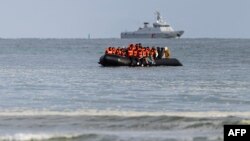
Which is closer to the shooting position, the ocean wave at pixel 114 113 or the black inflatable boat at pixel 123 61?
the ocean wave at pixel 114 113

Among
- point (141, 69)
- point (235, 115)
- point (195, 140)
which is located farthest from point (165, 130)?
point (141, 69)

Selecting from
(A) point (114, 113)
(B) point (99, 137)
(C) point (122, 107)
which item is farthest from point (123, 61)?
(B) point (99, 137)

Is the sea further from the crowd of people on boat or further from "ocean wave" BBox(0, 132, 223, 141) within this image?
the crowd of people on boat

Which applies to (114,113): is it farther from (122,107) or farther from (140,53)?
(140,53)

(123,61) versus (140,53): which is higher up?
(140,53)

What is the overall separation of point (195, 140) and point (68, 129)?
158 inches

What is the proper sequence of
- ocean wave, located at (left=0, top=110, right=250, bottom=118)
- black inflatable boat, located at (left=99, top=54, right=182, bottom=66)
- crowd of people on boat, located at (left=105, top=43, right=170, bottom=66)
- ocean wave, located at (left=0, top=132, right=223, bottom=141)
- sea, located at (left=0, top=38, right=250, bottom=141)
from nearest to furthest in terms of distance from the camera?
ocean wave, located at (left=0, top=132, right=223, bottom=141), sea, located at (left=0, top=38, right=250, bottom=141), ocean wave, located at (left=0, top=110, right=250, bottom=118), crowd of people on boat, located at (left=105, top=43, right=170, bottom=66), black inflatable boat, located at (left=99, top=54, right=182, bottom=66)

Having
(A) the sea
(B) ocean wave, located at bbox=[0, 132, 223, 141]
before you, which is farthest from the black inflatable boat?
(B) ocean wave, located at bbox=[0, 132, 223, 141]

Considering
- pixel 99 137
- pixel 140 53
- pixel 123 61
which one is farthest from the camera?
pixel 123 61

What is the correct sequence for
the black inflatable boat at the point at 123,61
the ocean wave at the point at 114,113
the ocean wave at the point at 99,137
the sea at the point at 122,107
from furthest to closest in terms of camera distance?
1. the black inflatable boat at the point at 123,61
2. the ocean wave at the point at 114,113
3. the sea at the point at 122,107
4. the ocean wave at the point at 99,137

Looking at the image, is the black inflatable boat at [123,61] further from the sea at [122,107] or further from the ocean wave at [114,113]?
the ocean wave at [114,113]

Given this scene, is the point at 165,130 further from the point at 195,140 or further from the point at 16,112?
the point at 16,112

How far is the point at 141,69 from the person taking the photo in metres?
55.5

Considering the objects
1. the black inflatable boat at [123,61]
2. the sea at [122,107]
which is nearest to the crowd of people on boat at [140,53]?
the black inflatable boat at [123,61]
